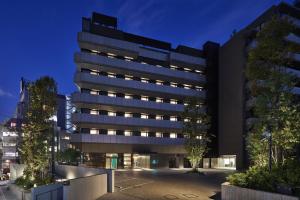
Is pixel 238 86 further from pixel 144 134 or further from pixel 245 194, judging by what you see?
pixel 245 194

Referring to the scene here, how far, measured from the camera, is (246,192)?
17.8 m

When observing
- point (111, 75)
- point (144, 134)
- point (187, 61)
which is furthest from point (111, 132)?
point (187, 61)

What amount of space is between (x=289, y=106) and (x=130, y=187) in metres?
14.4

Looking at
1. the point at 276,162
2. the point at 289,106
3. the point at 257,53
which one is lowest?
the point at 276,162

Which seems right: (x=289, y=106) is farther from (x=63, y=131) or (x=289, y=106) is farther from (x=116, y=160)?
(x=63, y=131)

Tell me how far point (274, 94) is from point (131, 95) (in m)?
38.5

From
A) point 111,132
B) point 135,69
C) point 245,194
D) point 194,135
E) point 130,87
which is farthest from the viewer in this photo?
point 135,69

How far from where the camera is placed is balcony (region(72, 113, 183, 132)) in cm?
5119

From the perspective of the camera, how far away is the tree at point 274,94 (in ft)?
63.0

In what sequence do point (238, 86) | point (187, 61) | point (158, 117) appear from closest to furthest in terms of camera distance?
1. point (238, 86)
2. point (158, 117)
3. point (187, 61)

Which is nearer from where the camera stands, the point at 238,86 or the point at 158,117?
the point at 238,86

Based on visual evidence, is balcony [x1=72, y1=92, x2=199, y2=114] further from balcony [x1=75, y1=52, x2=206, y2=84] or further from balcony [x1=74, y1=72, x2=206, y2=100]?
balcony [x1=75, y1=52, x2=206, y2=84]

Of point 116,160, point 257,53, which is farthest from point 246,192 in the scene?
point 116,160

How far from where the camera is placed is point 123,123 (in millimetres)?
53750
